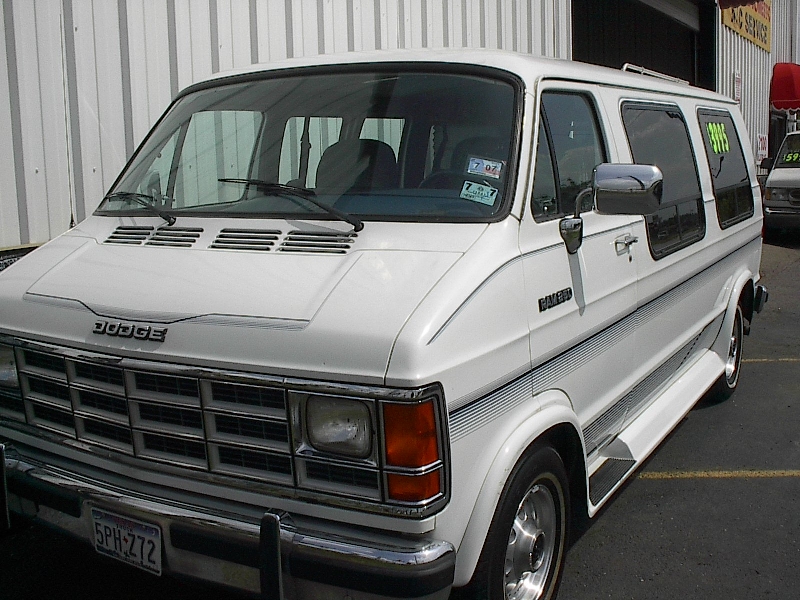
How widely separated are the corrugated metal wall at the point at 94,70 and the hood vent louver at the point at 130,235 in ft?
7.53

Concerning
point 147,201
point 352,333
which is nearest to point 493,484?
point 352,333

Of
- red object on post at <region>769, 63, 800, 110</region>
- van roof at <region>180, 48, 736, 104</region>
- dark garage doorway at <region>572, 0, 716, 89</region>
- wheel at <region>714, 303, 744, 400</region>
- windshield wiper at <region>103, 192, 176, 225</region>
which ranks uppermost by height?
dark garage doorway at <region>572, 0, 716, 89</region>

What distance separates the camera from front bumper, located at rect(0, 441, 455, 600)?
236 centimetres

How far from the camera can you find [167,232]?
3340 millimetres

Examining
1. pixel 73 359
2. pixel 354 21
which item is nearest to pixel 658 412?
pixel 73 359

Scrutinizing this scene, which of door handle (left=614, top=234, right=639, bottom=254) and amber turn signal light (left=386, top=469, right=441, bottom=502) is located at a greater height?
door handle (left=614, top=234, right=639, bottom=254)

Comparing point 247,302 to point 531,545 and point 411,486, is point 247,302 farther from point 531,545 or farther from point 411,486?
point 531,545

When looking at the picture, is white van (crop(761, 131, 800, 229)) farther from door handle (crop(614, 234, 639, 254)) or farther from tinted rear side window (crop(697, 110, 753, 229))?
door handle (crop(614, 234, 639, 254))

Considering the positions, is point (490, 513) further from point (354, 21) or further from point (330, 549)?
point (354, 21)

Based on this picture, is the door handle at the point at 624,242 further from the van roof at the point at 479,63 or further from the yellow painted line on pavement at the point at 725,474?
the yellow painted line on pavement at the point at 725,474

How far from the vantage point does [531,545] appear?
304 cm

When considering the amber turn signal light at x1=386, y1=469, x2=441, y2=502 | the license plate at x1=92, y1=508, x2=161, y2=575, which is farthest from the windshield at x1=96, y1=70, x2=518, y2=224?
the license plate at x1=92, y1=508, x2=161, y2=575

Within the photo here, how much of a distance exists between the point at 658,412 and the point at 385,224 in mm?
2187

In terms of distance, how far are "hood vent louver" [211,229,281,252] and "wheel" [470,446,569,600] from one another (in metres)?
1.18
